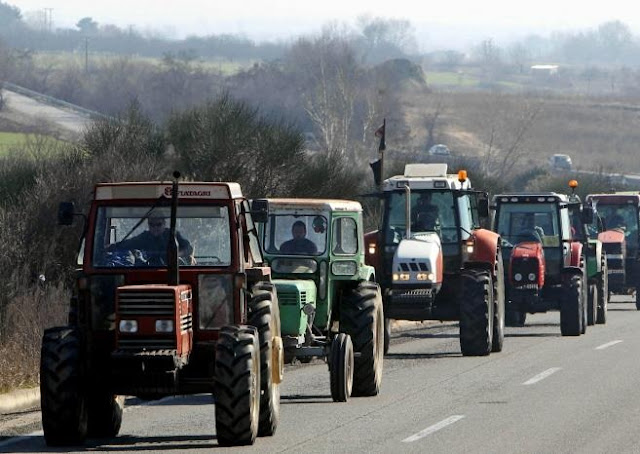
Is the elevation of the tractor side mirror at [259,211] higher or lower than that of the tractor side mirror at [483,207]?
higher

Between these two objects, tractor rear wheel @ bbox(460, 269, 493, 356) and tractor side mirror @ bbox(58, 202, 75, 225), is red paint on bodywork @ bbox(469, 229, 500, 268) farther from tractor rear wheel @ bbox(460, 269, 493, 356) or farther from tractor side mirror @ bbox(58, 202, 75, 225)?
tractor side mirror @ bbox(58, 202, 75, 225)

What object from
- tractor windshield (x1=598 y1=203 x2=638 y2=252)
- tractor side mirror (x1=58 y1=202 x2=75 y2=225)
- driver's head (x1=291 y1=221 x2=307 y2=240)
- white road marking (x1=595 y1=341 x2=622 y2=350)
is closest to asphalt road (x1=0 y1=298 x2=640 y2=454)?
white road marking (x1=595 y1=341 x2=622 y2=350)

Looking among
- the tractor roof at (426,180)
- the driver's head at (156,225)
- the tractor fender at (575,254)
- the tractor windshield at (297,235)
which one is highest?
the driver's head at (156,225)

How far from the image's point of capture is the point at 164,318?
13.4 m

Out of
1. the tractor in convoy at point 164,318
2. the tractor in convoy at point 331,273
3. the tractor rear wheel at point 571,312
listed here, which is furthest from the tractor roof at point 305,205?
the tractor rear wheel at point 571,312

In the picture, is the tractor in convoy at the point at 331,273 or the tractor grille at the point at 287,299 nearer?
the tractor grille at the point at 287,299

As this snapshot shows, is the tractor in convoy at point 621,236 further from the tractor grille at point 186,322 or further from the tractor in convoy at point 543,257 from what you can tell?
the tractor grille at point 186,322

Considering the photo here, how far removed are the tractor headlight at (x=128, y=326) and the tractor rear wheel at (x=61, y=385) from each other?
384mm

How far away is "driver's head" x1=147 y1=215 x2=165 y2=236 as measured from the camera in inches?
560

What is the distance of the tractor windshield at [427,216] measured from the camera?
24.3m

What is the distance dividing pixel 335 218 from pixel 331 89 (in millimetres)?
100708

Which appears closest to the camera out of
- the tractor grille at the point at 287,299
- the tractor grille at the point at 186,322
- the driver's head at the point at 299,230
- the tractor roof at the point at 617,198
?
the tractor grille at the point at 186,322

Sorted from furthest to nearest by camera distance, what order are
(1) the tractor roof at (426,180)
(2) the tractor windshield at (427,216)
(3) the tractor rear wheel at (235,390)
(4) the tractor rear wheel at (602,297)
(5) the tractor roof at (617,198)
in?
1. (5) the tractor roof at (617,198)
2. (4) the tractor rear wheel at (602,297)
3. (2) the tractor windshield at (427,216)
4. (1) the tractor roof at (426,180)
5. (3) the tractor rear wheel at (235,390)

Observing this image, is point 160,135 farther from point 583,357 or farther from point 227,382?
point 227,382
